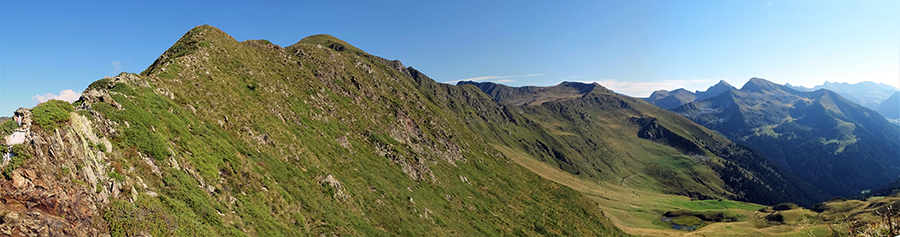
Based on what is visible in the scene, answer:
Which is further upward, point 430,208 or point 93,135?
point 93,135

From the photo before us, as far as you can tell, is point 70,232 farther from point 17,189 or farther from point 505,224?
point 505,224

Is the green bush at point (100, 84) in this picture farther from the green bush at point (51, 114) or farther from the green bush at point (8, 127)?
the green bush at point (8, 127)

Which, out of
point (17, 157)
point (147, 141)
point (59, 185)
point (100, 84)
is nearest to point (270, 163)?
point (147, 141)

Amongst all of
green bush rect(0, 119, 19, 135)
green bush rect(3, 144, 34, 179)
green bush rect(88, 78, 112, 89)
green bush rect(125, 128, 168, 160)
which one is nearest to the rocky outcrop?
green bush rect(3, 144, 34, 179)

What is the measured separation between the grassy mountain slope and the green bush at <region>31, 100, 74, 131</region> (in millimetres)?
533

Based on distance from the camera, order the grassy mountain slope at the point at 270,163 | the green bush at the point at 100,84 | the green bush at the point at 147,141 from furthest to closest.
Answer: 1. the green bush at the point at 100,84
2. the green bush at the point at 147,141
3. the grassy mountain slope at the point at 270,163

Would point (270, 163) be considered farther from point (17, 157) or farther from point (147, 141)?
point (17, 157)

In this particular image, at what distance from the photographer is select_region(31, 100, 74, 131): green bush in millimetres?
18422

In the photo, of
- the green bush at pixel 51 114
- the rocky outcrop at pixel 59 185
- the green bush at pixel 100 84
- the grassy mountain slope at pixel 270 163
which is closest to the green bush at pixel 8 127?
the rocky outcrop at pixel 59 185

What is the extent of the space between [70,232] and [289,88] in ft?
194

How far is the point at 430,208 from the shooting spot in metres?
58.3

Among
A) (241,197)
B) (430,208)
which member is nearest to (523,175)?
(430,208)

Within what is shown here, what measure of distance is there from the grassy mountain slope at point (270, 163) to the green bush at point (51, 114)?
21.0 inches

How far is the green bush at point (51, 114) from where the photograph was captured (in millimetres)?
18422
